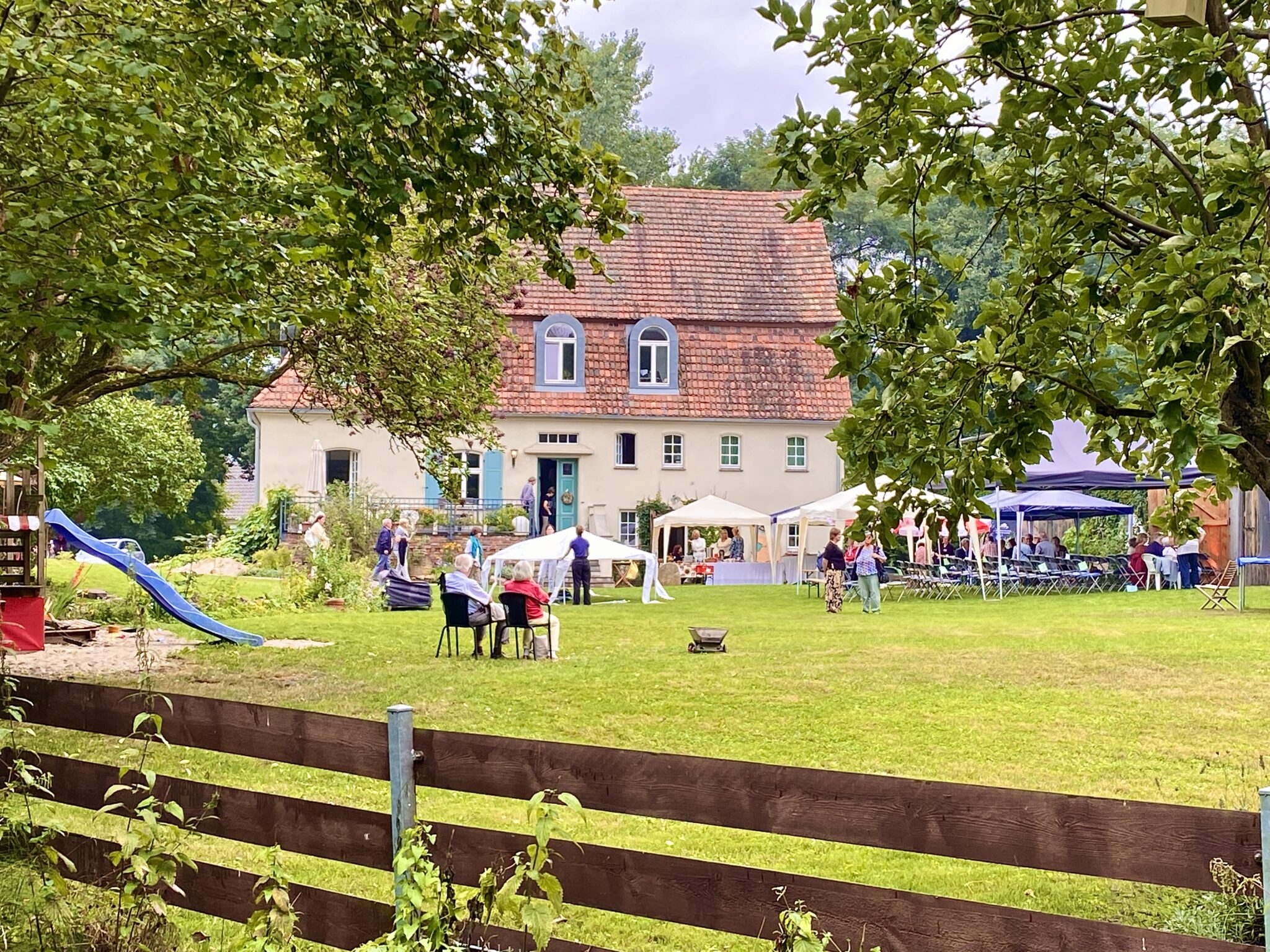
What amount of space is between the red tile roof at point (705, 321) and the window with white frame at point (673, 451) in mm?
757

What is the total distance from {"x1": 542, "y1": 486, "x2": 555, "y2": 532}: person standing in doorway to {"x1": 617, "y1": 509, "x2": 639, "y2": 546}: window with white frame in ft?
6.28

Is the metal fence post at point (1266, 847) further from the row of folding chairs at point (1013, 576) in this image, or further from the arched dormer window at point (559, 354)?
the arched dormer window at point (559, 354)

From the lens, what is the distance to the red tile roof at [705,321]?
128ft

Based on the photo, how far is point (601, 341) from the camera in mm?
39812

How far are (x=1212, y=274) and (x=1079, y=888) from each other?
4.37 m

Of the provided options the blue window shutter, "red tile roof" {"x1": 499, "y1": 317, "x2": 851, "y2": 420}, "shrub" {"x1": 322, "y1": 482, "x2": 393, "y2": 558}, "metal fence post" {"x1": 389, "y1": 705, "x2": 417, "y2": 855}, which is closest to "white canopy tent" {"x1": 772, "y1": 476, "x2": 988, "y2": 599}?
"red tile roof" {"x1": 499, "y1": 317, "x2": 851, "y2": 420}

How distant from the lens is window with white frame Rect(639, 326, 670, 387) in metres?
39.8

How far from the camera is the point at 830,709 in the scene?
11.9 m

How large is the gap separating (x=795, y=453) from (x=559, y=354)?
760cm

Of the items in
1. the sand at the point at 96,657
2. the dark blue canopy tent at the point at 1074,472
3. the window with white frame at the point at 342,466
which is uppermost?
the window with white frame at the point at 342,466

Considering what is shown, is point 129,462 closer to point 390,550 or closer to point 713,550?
point 390,550

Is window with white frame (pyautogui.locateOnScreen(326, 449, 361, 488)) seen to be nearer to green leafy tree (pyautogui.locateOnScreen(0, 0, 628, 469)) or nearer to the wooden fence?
green leafy tree (pyautogui.locateOnScreen(0, 0, 628, 469))

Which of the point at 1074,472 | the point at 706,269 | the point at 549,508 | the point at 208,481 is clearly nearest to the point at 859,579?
the point at 1074,472

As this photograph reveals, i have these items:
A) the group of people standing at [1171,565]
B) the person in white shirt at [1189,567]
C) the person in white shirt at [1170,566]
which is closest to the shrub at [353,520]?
the group of people standing at [1171,565]
